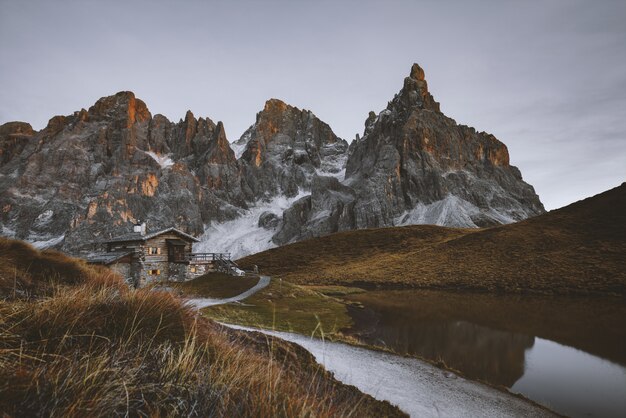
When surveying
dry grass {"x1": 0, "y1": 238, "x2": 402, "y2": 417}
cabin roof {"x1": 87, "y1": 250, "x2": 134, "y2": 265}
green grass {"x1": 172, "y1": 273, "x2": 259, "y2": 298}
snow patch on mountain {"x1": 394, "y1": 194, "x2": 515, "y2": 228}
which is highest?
snow patch on mountain {"x1": 394, "y1": 194, "x2": 515, "y2": 228}

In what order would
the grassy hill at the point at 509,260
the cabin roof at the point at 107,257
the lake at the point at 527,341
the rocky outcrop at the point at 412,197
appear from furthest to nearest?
the rocky outcrop at the point at 412,197, the grassy hill at the point at 509,260, the cabin roof at the point at 107,257, the lake at the point at 527,341

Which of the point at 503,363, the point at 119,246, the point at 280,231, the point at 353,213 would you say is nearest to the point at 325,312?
the point at 503,363

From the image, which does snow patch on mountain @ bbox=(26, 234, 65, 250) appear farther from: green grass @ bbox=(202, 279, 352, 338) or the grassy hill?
green grass @ bbox=(202, 279, 352, 338)

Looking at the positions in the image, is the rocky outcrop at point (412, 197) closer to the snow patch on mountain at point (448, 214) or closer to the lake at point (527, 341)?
the snow patch on mountain at point (448, 214)

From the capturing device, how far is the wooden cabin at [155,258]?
4872 centimetres

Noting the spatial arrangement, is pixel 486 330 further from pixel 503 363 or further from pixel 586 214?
pixel 586 214

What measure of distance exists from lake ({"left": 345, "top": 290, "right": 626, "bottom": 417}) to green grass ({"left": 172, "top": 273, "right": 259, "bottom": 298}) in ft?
47.2

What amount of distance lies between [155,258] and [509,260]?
193 ft

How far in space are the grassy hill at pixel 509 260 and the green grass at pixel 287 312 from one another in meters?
26.3

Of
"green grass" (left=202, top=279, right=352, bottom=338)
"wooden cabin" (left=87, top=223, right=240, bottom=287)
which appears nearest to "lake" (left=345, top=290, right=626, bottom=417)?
"green grass" (left=202, top=279, right=352, bottom=338)

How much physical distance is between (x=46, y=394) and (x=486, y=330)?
27.1m

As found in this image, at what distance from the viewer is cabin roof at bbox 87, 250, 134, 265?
154 ft

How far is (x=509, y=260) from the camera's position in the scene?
58.9 m

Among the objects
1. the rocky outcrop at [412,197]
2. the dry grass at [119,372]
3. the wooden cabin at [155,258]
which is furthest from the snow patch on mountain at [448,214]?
the dry grass at [119,372]
